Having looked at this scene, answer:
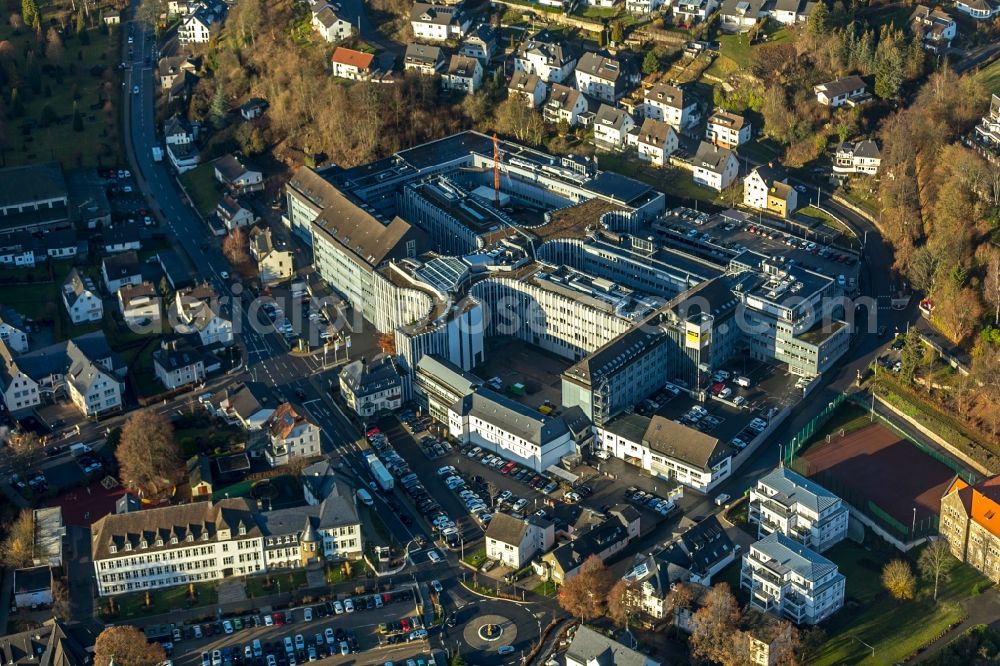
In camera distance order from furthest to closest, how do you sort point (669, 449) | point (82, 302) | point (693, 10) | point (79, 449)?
point (693, 10), point (82, 302), point (79, 449), point (669, 449)

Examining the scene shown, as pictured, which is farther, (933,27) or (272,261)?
(933,27)

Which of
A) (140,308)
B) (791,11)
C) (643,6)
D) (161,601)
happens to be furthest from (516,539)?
(643,6)

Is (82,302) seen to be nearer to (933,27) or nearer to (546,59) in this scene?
(546,59)

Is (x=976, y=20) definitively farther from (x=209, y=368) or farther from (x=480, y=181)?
(x=209, y=368)

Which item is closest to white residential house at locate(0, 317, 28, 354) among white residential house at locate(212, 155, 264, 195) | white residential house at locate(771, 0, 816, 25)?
white residential house at locate(212, 155, 264, 195)

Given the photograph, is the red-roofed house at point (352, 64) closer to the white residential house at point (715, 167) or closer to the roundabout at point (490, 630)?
the white residential house at point (715, 167)

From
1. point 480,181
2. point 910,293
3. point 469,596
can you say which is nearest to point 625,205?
point 480,181
